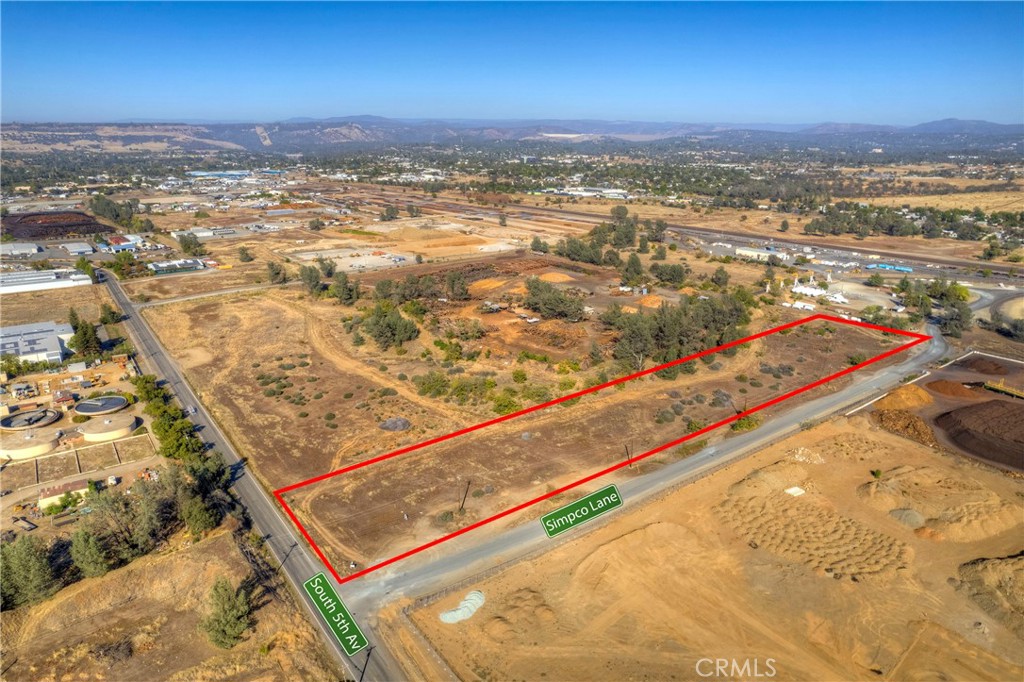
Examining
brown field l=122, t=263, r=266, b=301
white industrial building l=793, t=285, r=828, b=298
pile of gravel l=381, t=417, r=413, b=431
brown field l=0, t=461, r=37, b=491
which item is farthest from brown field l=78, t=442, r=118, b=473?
white industrial building l=793, t=285, r=828, b=298

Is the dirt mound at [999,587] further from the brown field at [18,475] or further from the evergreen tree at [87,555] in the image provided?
the brown field at [18,475]

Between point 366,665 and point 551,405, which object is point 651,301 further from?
point 366,665

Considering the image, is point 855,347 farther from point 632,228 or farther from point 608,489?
point 632,228

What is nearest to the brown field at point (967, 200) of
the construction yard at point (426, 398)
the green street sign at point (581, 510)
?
the construction yard at point (426, 398)

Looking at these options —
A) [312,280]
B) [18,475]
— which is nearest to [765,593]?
[18,475]

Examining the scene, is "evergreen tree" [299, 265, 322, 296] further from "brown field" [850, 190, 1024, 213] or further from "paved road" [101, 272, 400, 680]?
"brown field" [850, 190, 1024, 213]
